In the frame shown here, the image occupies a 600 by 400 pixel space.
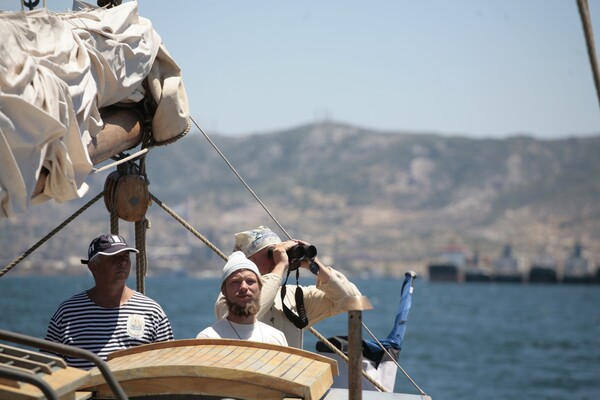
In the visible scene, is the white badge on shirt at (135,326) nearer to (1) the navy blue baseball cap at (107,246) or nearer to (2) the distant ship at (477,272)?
(1) the navy blue baseball cap at (107,246)

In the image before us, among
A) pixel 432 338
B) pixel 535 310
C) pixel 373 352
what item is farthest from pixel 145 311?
pixel 535 310

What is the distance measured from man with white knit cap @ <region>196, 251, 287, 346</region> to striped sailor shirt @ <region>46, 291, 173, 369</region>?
33cm

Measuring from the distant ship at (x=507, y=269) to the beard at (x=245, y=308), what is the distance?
167 meters

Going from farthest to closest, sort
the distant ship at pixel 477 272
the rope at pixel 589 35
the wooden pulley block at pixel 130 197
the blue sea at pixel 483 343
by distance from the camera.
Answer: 1. the distant ship at pixel 477 272
2. the blue sea at pixel 483 343
3. the wooden pulley block at pixel 130 197
4. the rope at pixel 589 35

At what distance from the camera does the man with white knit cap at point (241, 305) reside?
458cm

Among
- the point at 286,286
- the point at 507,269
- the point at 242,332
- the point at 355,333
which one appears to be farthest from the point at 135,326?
the point at 507,269

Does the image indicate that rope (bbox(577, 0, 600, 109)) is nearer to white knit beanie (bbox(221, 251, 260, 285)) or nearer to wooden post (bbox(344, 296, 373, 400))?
wooden post (bbox(344, 296, 373, 400))

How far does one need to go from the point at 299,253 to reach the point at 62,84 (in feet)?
5.27

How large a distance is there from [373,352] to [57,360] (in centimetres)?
359

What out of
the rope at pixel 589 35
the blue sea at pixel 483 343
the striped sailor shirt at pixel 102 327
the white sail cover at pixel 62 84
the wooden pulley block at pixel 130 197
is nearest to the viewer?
the rope at pixel 589 35

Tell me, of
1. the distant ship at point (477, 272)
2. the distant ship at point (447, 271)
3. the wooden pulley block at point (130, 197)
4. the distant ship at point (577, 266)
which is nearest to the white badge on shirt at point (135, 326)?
the wooden pulley block at point (130, 197)

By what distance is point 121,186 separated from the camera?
604 centimetres

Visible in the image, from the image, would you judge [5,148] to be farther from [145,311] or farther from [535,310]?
[535,310]

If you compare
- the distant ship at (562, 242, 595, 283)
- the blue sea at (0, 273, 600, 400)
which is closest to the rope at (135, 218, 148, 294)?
the blue sea at (0, 273, 600, 400)
